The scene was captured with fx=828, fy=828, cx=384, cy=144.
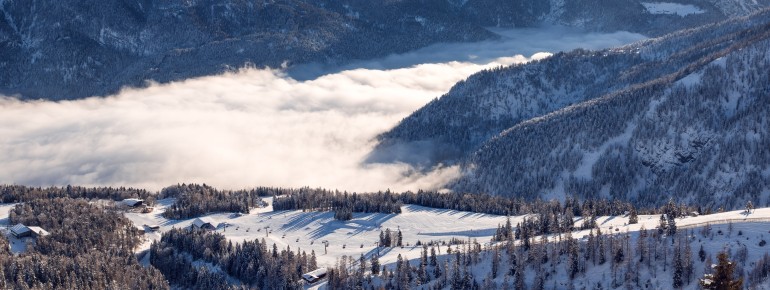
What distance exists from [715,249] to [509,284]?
47.6 m

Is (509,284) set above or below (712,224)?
below

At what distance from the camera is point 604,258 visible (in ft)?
639

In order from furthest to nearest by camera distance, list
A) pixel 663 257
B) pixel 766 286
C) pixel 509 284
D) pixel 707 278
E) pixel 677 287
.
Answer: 1. pixel 509 284
2. pixel 663 257
3. pixel 677 287
4. pixel 766 286
5. pixel 707 278

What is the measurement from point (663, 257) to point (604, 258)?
1477 cm

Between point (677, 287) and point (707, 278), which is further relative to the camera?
point (677, 287)

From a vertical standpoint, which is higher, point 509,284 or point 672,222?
point 672,222

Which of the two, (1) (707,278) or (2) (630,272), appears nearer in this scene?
(1) (707,278)

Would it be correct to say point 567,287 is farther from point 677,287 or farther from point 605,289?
point 677,287

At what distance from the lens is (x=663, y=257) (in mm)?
184375

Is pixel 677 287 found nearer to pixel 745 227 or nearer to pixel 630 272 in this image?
pixel 630 272

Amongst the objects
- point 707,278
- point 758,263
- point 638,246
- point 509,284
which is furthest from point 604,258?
point 707,278

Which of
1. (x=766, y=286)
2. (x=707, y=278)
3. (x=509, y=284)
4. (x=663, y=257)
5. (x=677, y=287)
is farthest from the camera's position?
(x=509, y=284)

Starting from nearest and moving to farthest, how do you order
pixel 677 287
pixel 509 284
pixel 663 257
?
1. pixel 677 287
2. pixel 663 257
3. pixel 509 284

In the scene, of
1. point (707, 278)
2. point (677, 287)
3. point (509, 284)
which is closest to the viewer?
point (707, 278)
